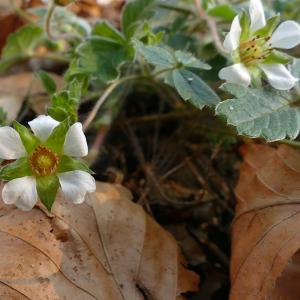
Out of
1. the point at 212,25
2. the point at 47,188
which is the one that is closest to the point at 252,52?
the point at 212,25

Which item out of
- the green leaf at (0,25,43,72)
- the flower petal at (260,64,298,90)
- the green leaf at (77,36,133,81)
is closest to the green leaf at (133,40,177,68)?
the green leaf at (77,36,133,81)

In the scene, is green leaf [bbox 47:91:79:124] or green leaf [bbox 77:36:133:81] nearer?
green leaf [bbox 47:91:79:124]

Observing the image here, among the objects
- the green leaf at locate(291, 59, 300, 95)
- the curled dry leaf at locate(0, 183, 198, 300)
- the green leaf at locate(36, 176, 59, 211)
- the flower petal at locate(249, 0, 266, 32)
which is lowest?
the curled dry leaf at locate(0, 183, 198, 300)

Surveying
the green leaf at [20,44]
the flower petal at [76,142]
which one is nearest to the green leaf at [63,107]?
the flower petal at [76,142]

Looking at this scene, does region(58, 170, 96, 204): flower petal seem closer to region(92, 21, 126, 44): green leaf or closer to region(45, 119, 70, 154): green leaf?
region(45, 119, 70, 154): green leaf

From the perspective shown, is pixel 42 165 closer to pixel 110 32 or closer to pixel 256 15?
pixel 110 32

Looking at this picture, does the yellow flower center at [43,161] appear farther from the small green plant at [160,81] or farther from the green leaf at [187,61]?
the green leaf at [187,61]

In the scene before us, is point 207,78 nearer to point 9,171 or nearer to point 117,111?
point 117,111
